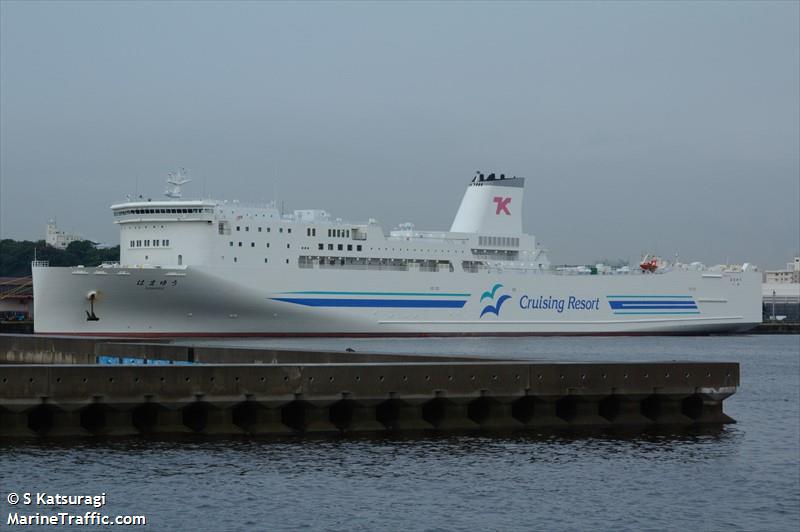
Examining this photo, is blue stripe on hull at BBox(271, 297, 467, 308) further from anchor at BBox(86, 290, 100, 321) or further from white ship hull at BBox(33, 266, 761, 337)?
anchor at BBox(86, 290, 100, 321)

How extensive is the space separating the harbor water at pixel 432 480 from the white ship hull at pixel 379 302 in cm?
2605

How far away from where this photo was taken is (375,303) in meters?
44.6

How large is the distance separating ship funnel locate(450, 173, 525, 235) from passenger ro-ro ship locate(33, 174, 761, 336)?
0.25 feet

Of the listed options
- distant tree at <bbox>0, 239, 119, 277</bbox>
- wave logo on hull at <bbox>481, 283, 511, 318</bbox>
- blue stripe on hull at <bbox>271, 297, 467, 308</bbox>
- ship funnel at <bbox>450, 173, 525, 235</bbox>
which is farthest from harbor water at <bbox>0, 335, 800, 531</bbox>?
distant tree at <bbox>0, 239, 119, 277</bbox>

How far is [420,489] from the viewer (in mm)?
12789

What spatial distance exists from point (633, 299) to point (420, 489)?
41.5 metres

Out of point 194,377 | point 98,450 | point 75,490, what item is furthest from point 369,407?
point 75,490

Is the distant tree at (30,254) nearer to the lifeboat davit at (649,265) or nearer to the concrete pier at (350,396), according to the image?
the lifeboat davit at (649,265)

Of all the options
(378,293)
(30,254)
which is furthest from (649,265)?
(30,254)

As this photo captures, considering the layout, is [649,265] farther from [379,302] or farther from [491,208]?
[379,302]

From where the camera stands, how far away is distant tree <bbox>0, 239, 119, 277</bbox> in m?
106

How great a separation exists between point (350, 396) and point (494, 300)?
3316cm

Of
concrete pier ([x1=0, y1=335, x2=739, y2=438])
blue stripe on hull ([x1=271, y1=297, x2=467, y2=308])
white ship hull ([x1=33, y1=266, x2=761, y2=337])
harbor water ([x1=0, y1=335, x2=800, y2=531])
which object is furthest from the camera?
blue stripe on hull ([x1=271, y1=297, x2=467, y2=308])

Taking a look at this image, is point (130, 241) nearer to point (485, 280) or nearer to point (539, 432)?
point (485, 280)
